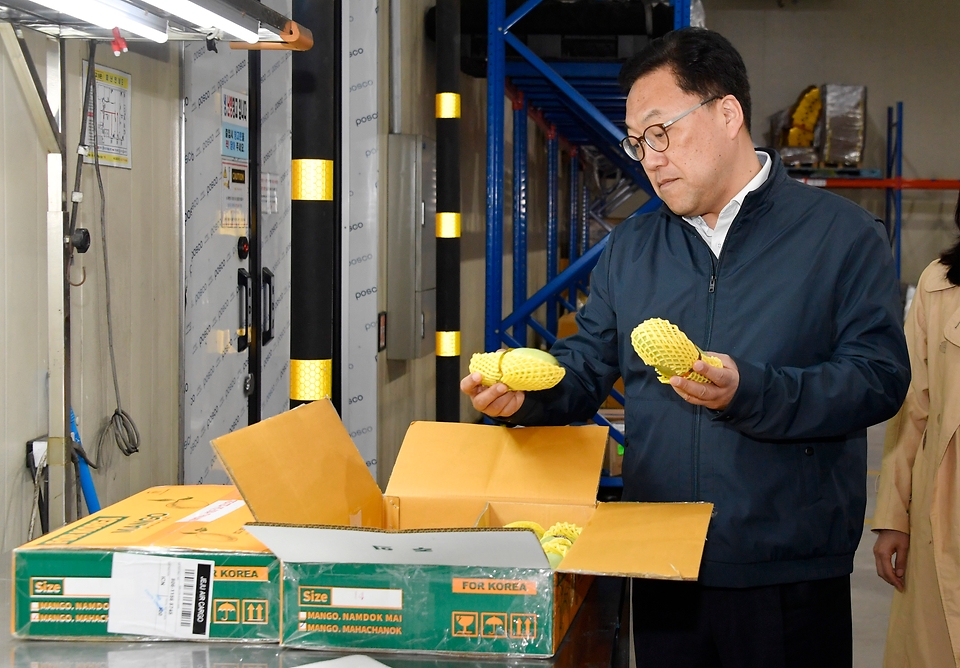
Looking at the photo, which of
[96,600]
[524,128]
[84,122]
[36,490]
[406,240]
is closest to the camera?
[96,600]

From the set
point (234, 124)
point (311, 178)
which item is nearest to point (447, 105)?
point (234, 124)

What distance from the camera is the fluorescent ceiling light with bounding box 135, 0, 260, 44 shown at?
1.59m

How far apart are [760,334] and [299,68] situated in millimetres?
1366

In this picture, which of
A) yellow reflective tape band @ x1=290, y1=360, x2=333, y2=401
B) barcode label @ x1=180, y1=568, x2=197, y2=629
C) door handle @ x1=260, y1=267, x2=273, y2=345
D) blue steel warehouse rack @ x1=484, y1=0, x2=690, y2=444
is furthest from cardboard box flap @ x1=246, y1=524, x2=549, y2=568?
door handle @ x1=260, y1=267, x2=273, y2=345

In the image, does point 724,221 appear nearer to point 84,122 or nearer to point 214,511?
point 214,511

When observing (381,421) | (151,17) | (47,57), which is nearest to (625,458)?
→ (151,17)

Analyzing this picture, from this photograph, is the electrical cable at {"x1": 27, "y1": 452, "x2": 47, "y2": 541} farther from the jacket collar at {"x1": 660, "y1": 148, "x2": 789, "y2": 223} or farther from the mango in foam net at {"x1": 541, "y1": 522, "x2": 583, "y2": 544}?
the jacket collar at {"x1": 660, "y1": 148, "x2": 789, "y2": 223}

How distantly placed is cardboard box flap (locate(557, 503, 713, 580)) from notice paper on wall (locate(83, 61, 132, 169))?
225cm

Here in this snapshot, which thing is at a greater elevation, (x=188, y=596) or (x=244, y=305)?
(x=244, y=305)

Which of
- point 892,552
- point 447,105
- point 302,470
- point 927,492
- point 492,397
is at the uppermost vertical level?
point 447,105

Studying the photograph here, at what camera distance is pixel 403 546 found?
1312 millimetres

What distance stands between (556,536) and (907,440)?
1352 millimetres

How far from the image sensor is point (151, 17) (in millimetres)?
1782

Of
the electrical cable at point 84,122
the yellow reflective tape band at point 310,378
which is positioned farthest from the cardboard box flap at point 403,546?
the electrical cable at point 84,122
